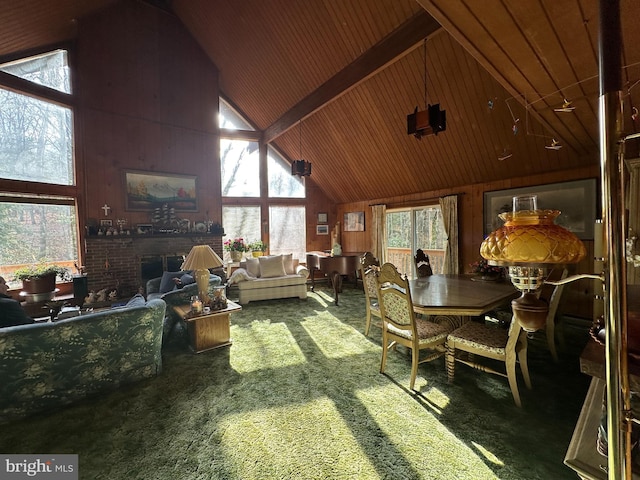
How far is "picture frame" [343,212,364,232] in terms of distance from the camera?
7.87 meters

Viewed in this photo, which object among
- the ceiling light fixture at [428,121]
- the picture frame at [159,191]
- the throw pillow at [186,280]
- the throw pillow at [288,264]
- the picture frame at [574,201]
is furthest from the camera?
the throw pillow at [288,264]

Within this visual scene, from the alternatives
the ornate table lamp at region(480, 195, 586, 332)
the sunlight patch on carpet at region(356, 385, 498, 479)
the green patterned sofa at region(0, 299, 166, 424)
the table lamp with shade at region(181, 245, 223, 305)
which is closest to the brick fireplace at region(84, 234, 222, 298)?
the table lamp with shade at region(181, 245, 223, 305)

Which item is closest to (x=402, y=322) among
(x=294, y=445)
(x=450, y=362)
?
(x=450, y=362)

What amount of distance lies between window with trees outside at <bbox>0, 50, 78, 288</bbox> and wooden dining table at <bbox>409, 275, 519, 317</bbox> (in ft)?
19.6

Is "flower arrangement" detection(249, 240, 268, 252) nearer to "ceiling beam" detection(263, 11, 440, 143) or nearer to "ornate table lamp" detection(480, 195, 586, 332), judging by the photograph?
"ceiling beam" detection(263, 11, 440, 143)

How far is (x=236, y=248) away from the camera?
22.6 ft

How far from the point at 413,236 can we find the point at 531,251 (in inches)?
241

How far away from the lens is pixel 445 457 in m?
1.79

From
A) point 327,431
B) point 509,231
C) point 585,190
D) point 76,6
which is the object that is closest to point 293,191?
point 76,6

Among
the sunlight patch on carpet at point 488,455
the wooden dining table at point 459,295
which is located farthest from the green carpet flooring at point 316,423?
the wooden dining table at point 459,295

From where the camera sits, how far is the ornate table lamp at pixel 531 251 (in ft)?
2.01

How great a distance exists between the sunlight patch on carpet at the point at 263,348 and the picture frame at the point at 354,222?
14.2 ft

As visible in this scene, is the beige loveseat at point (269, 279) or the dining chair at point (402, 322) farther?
the beige loveseat at point (269, 279)

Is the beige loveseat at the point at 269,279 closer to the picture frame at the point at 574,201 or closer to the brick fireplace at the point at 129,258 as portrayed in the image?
the brick fireplace at the point at 129,258
